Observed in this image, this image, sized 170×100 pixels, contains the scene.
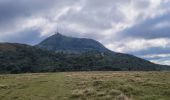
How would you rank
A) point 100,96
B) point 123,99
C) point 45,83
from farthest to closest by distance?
point 45,83 < point 100,96 < point 123,99

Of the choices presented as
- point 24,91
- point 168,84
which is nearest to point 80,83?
point 24,91

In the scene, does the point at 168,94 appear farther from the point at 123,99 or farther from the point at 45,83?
the point at 45,83

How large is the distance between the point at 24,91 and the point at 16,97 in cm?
300

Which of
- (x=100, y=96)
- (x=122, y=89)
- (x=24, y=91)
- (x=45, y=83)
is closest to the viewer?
(x=100, y=96)

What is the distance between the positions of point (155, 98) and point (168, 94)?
2148mm

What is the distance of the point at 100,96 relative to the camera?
3334cm

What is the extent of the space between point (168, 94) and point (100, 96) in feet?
22.9

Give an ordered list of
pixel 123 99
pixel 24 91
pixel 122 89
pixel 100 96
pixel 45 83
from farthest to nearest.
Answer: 1. pixel 45 83
2. pixel 24 91
3. pixel 122 89
4. pixel 100 96
5. pixel 123 99

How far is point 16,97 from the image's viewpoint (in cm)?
3603

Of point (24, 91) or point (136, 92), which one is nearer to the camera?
point (136, 92)

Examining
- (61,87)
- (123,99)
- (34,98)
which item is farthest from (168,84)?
(34,98)

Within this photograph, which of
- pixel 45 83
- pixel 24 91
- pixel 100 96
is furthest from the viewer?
pixel 45 83

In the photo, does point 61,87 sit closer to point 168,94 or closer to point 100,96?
point 100,96

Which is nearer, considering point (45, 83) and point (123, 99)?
point (123, 99)
